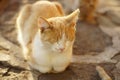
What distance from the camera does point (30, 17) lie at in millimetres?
2658

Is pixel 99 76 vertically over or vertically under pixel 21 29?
under

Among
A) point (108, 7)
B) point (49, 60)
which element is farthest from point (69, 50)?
point (108, 7)

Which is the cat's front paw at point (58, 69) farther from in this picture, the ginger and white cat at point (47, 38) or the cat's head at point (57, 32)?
the cat's head at point (57, 32)

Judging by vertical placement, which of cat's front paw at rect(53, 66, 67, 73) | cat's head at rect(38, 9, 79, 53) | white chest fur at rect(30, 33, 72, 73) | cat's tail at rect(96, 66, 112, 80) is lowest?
cat's tail at rect(96, 66, 112, 80)

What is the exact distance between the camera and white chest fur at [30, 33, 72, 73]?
86.2 inches

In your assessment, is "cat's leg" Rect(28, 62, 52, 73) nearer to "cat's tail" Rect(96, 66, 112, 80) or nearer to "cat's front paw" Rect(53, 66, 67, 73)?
"cat's front paw" Rect(53, 66, 67, 73)

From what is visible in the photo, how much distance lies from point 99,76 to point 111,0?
8.02 feet

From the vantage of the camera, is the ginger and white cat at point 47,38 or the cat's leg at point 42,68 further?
the cat's leg at point 42,68

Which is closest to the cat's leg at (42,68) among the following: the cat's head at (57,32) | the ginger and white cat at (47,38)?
the ginger and white cat at (47,38)

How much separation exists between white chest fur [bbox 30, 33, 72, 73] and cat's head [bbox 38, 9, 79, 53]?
8 centimetres

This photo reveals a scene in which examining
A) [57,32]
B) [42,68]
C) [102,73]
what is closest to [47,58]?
[42,68]

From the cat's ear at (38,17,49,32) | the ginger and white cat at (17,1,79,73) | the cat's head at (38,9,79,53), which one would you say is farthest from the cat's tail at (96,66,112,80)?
the cat's ear at (38,17,49,32)

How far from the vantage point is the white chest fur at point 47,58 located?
2.19 m

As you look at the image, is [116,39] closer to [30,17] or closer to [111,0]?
[30,17]
